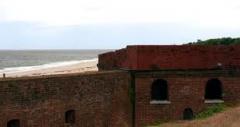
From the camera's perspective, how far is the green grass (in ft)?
73.4

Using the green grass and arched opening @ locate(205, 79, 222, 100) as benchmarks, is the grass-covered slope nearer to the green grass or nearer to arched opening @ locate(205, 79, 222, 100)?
the green grass

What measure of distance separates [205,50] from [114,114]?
14.0 feet

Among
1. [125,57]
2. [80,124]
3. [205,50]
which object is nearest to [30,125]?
[80,124]

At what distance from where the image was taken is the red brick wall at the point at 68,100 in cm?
1978

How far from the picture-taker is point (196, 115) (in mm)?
23594

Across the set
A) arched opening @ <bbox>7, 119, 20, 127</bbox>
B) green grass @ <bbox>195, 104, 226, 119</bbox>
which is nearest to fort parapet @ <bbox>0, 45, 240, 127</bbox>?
green grass @ <bbox>195, 104, 226, 119</bbox>

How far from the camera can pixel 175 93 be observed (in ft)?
77.9

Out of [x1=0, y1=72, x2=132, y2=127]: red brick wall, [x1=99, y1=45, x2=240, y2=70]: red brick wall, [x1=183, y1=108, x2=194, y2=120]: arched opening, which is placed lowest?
[x1=183, y1=108, x2=194, y2=120]: arched opening

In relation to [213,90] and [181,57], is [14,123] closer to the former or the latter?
[181,57]

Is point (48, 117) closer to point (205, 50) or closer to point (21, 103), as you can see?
point (21, 103)

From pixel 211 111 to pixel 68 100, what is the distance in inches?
204

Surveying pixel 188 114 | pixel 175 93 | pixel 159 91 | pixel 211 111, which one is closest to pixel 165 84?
pixel 159 91

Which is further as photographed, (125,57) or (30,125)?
(125,57)

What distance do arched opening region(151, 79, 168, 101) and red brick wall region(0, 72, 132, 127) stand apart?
1.07 meters
